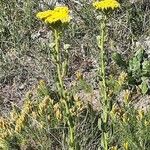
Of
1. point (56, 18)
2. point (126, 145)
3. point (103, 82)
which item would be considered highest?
point (56, 18)

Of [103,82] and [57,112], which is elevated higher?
[103,82]

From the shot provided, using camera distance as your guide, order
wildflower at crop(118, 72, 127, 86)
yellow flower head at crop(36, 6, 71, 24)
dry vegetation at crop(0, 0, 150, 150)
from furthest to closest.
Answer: wildflower at crop(118, 72, 127, 86) → dry vegetation at crop(0, 0, 150, 150) → yellow flower head at crop(36, 6, 71, 24)

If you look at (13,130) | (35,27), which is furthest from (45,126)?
(35,27)

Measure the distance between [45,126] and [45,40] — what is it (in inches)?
51.3

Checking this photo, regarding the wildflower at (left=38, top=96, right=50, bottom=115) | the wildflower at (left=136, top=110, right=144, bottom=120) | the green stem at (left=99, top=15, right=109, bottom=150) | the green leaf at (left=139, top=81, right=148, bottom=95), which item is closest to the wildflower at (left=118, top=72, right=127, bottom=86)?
the green leaf at (left=139, top=81, right=148, bottom=95)

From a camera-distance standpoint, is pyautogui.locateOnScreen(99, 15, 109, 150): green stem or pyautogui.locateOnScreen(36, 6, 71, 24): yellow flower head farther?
pyautogui.locateOnScreen(99, 15, 109, 150): green stem

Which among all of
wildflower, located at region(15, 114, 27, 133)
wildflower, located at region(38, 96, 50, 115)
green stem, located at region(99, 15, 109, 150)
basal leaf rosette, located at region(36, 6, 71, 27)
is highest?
basal leaf rosette, located at region(36, 6, 71, 27)

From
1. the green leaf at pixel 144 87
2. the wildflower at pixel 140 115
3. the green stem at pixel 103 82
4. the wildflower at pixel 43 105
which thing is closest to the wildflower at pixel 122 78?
the green leaf at pixel 144 87

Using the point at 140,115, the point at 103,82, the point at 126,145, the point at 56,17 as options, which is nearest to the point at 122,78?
the point at 140,115

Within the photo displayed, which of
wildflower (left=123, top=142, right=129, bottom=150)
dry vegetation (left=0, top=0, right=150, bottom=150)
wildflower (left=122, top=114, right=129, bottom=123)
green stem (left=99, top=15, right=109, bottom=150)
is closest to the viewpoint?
green stem (left=99, top=15, right=109, bottom=150)

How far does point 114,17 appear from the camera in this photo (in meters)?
3.93

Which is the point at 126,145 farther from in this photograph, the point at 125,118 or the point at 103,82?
the point at 103,82

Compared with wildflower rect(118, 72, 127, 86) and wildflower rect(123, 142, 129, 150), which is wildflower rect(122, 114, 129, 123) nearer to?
wildflower rect(123, 142, 129, 150)

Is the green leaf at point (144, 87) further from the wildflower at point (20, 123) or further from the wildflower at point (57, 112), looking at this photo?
the wildflower at point (20, 123)
